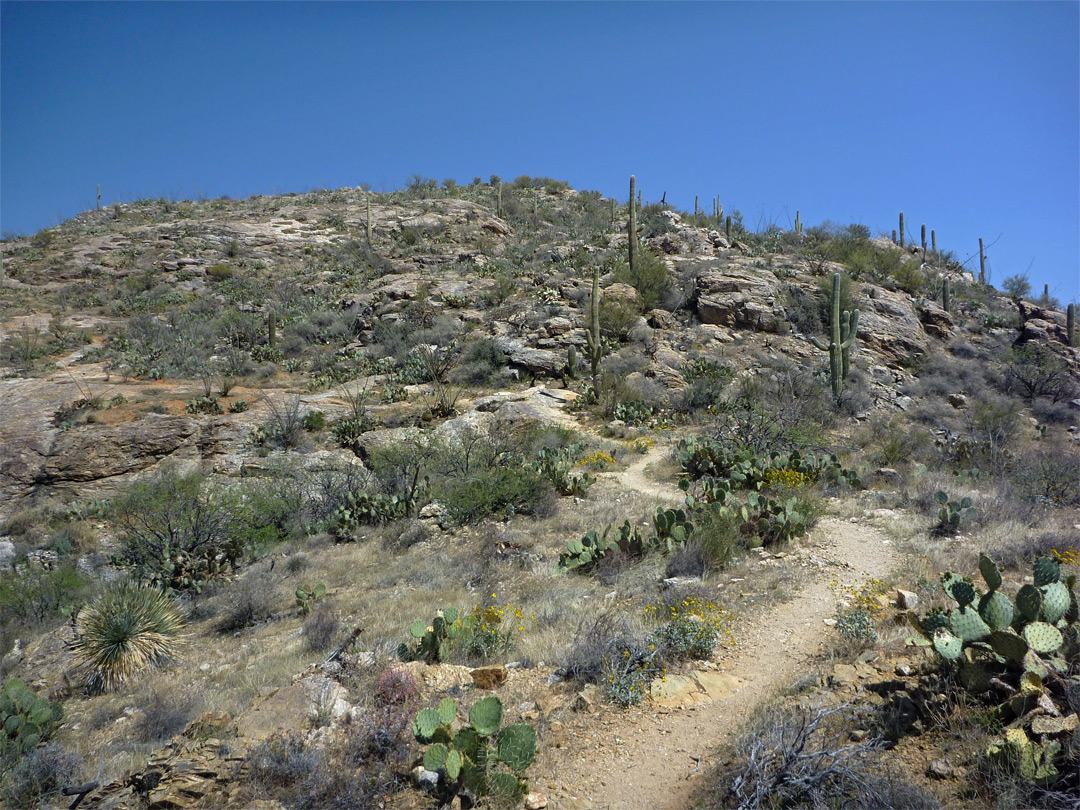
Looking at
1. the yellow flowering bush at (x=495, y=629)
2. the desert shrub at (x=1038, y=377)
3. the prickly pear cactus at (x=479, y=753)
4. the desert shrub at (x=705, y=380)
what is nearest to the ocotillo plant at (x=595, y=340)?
the desert shrub at (x=705, y=380)

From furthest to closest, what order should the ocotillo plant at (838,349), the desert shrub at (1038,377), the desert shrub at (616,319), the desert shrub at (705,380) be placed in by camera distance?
1. the desert shrub at (616,319)
2. the desert shrub at (1038,377)
3. the ocotillo plant at (838,349)
4. the desert shrub at (705,380)

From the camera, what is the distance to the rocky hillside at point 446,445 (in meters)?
4.25

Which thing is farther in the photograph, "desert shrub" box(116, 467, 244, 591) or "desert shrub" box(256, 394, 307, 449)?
"desert shrub" box(256, 394, 307, 449)

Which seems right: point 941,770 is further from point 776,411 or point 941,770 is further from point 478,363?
point 478,363

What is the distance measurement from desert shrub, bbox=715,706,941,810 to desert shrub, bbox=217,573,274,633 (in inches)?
221

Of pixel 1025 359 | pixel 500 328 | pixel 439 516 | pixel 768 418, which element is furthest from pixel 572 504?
pixel 1025 359

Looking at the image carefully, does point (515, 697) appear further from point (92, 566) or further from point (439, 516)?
point (92, 566)

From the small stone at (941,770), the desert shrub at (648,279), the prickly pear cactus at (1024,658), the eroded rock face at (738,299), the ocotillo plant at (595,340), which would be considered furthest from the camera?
the desert shrub at (648,279)

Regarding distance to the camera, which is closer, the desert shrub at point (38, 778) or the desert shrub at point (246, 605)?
the desert shrub at point (38, 778)

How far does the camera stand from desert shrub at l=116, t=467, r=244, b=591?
7832mm

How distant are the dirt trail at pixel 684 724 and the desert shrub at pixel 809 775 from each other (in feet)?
0.95

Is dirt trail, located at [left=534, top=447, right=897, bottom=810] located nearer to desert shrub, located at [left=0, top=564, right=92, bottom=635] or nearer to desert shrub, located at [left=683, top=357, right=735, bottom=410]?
desert shrub, located at [left=0, top=564, right=92, bottom=635]

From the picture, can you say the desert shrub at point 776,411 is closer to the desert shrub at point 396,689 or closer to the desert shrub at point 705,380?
the desert shrub at point 705,380

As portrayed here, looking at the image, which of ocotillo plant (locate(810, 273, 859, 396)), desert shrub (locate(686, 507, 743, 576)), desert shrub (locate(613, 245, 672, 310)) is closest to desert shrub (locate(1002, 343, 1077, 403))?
ocotillo plant (locate(810, 273, 859, 396))
